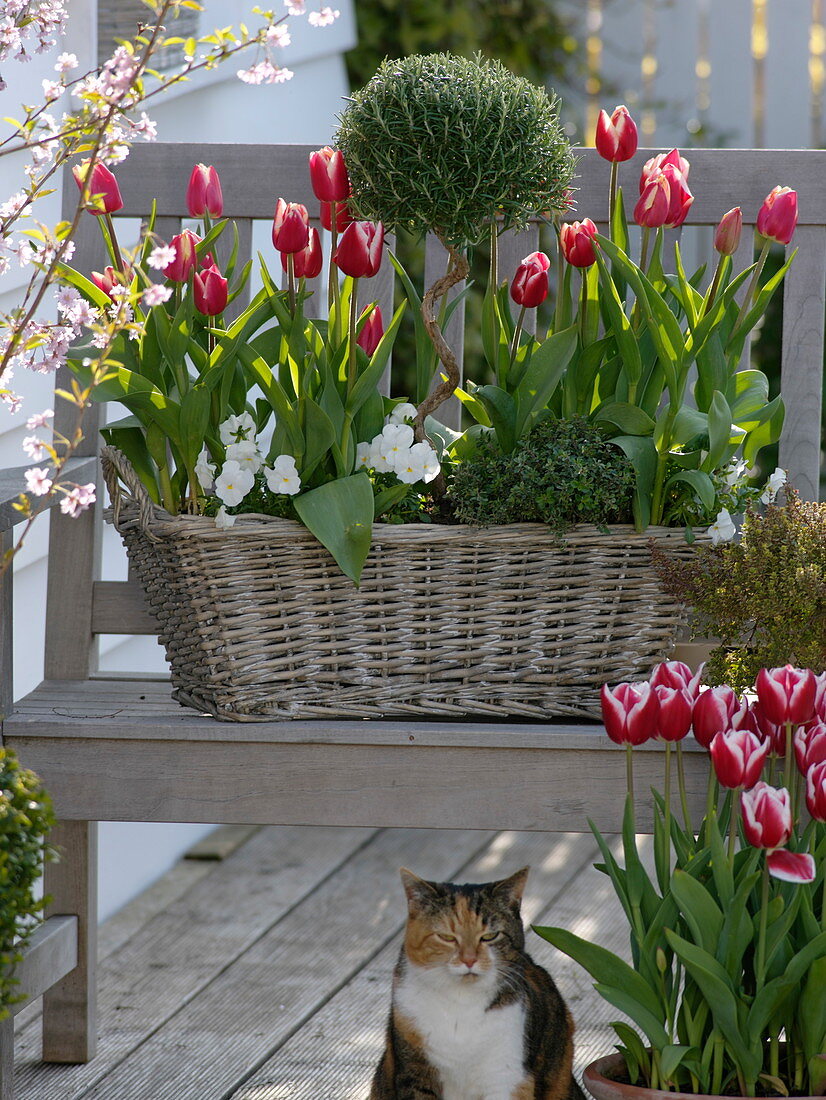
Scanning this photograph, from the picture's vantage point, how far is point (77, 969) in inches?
67.9

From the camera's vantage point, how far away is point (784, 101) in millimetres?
3801

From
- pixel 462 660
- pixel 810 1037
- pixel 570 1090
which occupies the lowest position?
pixel 570 1090

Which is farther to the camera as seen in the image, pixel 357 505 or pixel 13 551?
pixel 357 505

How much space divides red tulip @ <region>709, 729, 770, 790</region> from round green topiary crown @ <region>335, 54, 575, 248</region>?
1.82 ft

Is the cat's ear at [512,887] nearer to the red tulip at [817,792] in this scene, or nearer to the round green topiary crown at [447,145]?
the red tulip at [817,792]

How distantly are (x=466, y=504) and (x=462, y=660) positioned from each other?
0.16 meters

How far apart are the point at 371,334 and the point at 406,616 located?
30cm

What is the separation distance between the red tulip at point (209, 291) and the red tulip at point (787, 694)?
0.62 meters

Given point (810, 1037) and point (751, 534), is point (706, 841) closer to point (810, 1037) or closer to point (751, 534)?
point (810, 1037)

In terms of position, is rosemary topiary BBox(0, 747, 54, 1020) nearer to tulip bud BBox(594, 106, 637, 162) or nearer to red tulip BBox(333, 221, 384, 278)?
red tulip BBox(333, 221, 384, 278)

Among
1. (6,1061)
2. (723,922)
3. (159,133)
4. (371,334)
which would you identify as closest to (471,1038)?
(723,922)

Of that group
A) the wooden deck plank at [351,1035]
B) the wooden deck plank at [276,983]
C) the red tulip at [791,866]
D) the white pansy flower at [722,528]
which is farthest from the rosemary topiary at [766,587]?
the wooden deck plank at [276,983]

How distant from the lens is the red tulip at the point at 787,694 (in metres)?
1.17

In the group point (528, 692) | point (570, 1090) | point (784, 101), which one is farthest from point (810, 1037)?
point (784, 101)
